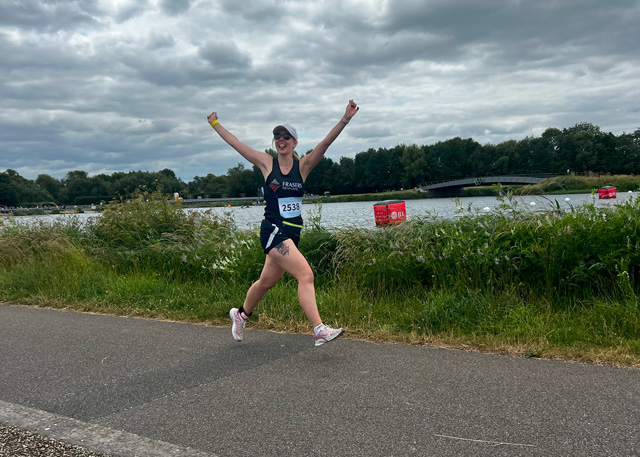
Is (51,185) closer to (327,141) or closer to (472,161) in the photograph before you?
(327,141)

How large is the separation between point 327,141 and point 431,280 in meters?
2.63

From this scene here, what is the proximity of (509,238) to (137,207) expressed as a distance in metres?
8.34

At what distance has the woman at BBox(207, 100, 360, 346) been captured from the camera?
4469 millimetres

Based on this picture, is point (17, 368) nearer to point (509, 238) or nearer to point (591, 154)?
point (509, 238)

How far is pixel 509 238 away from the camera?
608cm

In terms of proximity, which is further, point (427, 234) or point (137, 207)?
point (137, 207)

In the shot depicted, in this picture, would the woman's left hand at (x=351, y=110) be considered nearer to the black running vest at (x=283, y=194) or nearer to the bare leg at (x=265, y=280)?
the black running vest at (x=283, y=194)

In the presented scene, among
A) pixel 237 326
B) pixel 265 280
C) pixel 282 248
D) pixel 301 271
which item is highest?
pixel 282 248

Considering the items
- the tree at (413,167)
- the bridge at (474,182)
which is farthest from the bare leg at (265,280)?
the tree at (413,167)

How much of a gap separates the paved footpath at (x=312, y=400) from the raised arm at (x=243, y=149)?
5.76ft

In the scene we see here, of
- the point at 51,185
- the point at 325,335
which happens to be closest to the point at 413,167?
the point at 51,185

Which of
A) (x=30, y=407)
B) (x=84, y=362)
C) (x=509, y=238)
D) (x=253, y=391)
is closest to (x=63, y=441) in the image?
(x=30, y=407)

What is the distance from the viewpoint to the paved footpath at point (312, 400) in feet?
8.98

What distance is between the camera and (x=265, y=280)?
15.9 ft
